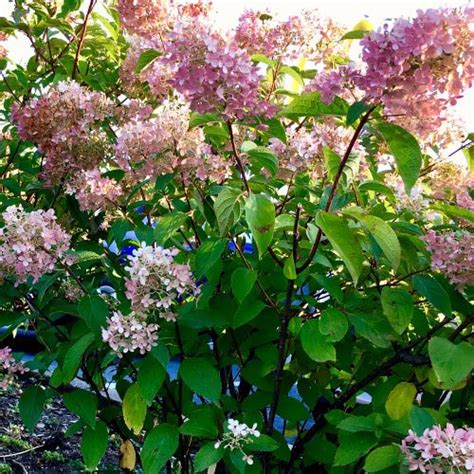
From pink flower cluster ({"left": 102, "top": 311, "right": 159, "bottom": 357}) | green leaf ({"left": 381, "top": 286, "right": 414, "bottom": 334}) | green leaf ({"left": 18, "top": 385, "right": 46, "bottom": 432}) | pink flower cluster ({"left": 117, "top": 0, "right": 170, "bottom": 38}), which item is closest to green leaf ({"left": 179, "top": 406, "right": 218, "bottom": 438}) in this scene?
pink flower cluster ({"left": 102, "top": 311, "right": 159, "bottom": 357})

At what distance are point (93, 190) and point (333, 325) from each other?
0.76 m

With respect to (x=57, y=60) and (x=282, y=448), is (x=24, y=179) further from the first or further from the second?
(x=282, y=448)

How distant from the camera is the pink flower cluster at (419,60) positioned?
1.14 meters

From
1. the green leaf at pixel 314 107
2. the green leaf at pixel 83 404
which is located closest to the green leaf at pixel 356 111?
the green leaf at pixel 314 107

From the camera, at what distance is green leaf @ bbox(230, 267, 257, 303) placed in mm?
1470

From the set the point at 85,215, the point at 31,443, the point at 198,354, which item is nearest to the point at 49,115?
the point at 85,215

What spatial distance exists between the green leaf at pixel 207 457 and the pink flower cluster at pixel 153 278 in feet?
0.99

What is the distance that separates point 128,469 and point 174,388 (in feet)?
1.18

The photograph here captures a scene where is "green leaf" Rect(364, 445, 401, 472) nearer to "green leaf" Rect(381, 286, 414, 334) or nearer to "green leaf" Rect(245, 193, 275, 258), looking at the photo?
"green leaf" Rect(381, 286, 414, 334)

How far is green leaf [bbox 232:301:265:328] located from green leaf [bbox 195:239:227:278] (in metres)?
0.15

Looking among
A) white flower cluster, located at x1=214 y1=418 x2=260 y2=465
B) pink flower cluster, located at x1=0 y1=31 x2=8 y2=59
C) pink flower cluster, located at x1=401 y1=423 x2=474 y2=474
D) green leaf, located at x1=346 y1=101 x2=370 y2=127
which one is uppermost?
pink flower cluster, located at x1=0 y1=31 x2=8 y2=59

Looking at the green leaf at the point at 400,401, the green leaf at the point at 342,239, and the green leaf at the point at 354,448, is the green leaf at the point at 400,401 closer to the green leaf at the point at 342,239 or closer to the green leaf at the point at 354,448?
the green leaf at the point at 354,448

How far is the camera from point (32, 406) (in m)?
1.98

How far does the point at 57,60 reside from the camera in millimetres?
2771
